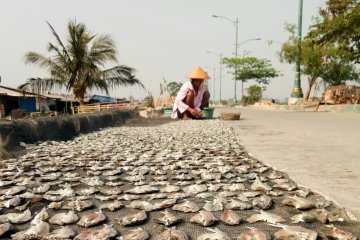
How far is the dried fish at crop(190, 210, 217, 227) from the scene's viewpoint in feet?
6.06

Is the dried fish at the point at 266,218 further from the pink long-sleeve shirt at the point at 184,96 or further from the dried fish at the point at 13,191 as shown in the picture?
the pink long-sleeve shirt at the point at 184,96

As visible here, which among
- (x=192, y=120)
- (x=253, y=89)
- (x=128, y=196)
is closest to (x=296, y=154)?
(x=128, y=196)

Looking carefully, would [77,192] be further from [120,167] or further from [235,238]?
[235,238]

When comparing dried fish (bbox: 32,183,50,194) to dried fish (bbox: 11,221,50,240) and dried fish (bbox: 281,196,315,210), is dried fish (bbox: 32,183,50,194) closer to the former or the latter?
dried fish (bbox: 11,221,50,240)

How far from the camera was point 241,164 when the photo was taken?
11.3ft

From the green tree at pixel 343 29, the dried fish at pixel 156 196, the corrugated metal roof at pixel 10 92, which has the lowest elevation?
the dried fish at pixel 156 196

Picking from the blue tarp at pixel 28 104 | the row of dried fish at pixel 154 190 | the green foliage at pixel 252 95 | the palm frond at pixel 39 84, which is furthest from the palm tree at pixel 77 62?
the green foliage at pixel 252 95

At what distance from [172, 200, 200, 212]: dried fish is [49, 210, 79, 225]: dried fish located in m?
0.56

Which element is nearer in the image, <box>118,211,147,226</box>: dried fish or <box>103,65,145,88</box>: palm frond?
<box>118,211,147,226</box>: dried fish

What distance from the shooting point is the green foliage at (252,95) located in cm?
4112

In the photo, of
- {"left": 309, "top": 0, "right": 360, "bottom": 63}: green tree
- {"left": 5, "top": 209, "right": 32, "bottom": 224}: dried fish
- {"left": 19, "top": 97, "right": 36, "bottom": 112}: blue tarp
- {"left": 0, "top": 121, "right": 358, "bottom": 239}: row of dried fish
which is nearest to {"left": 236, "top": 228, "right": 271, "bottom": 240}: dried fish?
{"left": 0, "top": 121, "right": 358, "bottom": 239}: row of dried fish

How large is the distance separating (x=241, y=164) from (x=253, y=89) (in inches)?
1573

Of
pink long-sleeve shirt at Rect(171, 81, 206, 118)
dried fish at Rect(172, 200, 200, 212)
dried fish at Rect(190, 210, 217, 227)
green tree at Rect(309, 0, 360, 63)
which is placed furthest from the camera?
green tree at Rect(309, 0, 360, 63)

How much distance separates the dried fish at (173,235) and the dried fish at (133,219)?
199mm
